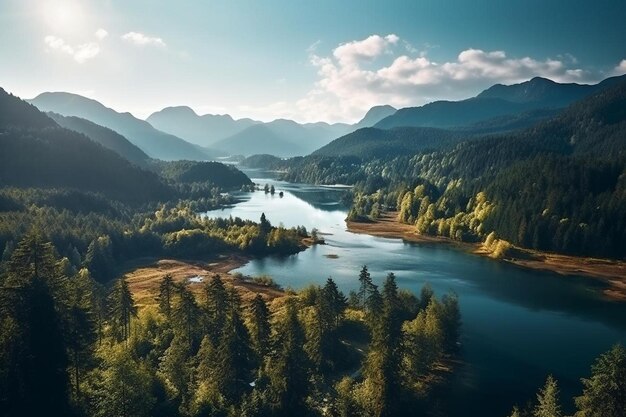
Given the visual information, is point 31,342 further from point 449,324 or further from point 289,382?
point 449,324

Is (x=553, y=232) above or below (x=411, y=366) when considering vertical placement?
above

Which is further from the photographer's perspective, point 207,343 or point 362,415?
point 207,343

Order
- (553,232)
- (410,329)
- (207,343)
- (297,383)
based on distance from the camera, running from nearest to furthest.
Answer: (297,383), (207,343), (410,329), (553,232)

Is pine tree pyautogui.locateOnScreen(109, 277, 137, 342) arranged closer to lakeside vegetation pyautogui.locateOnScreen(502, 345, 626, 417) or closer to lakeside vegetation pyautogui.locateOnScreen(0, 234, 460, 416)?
lakeside vegetation pyautogui.locateOnScreen(0, 234, 460, 416)

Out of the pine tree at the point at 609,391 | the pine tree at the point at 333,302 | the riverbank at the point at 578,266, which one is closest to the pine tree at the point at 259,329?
the pine tree at the point at 333,302

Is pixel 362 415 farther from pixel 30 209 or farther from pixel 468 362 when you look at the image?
pixel 30 209

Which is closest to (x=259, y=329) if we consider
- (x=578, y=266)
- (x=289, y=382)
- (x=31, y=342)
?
(x=289, y=382)

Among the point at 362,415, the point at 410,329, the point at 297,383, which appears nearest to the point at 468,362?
the point at 410,329
